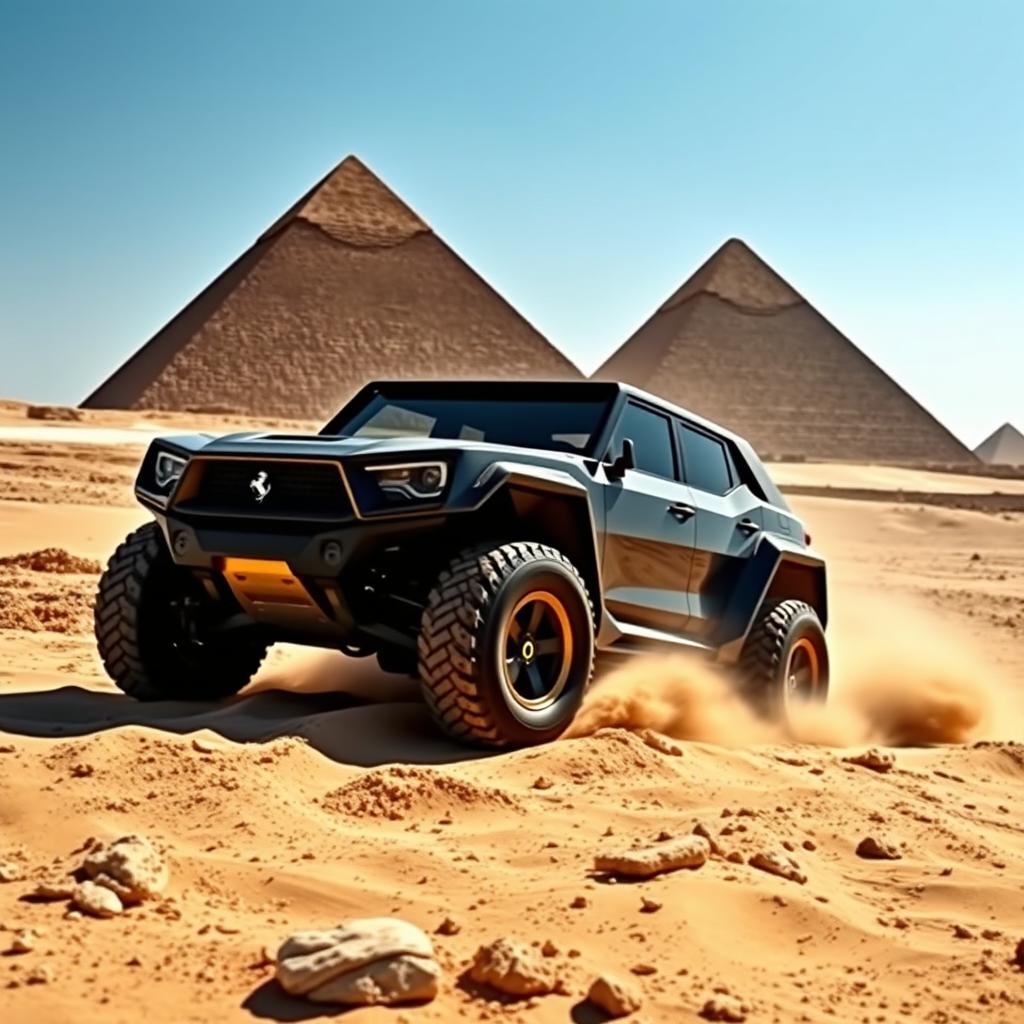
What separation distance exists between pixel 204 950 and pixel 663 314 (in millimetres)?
139738

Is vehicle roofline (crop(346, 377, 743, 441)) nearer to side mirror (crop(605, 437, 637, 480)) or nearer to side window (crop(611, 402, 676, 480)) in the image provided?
side window (crop(611, 402, 676, 480))

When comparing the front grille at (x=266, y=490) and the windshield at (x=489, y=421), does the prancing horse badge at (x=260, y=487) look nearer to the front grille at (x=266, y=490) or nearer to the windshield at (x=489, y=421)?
the front grille at (x=266, y=490)

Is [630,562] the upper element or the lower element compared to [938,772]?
upper

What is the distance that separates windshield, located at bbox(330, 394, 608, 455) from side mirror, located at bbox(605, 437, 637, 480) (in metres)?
0.12

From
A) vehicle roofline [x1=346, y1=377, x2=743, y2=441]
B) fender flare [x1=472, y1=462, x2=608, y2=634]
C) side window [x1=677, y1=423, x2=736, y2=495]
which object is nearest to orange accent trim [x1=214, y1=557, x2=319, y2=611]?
fender flare [x1=472, y1=462, x2=608, y2=634]

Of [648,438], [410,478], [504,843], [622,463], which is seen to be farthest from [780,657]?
[504,843]

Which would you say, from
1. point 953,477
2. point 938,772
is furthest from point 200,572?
point 953,477

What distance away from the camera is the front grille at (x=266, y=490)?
501cm

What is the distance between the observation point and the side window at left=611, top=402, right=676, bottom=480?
236 inches

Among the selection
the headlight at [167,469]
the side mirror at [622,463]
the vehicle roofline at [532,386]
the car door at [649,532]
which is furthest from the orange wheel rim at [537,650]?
the headlight at [167,469]

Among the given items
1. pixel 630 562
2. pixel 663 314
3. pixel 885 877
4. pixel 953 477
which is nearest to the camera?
pixel 885 877

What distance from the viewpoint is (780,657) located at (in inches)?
255

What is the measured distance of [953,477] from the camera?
66.9 meters

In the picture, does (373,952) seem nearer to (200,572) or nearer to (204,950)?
(204,950)
